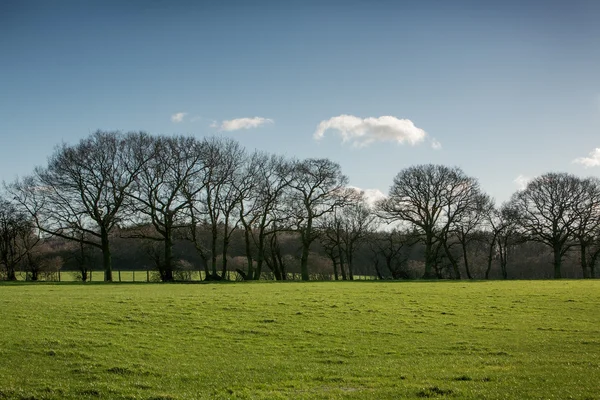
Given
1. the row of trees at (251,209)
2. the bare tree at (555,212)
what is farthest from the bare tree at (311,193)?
the bare tree at (555,212)

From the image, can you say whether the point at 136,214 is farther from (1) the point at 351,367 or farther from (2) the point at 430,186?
(1) the point at 351,367

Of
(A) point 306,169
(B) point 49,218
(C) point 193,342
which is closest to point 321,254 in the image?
(A) point 306,169

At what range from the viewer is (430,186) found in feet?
240

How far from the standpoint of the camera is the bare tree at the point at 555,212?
72.6 m

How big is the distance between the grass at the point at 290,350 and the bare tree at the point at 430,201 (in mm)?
43568

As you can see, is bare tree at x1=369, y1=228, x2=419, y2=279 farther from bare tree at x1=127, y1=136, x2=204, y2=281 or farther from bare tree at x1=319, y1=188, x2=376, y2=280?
bare tree at x1=127, y1=136, x2=204, y2=281

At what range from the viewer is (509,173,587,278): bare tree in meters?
72.6

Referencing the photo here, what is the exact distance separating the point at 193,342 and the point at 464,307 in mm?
18114

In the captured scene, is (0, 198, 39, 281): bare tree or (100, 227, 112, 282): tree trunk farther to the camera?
(0, 198, 39, 281): bare tree

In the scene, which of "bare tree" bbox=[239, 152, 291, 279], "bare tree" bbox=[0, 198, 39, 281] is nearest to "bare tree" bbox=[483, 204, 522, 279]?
"bare tree" bbox=[239, 152, 291, 279]

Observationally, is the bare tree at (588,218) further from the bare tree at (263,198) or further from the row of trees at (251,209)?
the bare tree at (263,198)

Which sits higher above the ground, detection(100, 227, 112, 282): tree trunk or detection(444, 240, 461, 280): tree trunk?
detection(100, 227, 112, 282): tree trunk

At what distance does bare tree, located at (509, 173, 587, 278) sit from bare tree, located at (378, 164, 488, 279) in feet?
30.5

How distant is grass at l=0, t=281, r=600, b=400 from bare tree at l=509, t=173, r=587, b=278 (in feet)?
158
